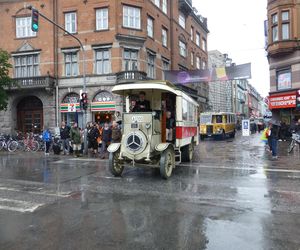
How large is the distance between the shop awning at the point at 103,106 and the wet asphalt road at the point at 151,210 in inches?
650

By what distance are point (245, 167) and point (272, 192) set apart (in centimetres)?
442

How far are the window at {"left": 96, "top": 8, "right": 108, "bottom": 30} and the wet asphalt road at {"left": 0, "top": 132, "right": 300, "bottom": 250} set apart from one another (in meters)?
19.7

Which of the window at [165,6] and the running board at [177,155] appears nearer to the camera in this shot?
the running board at [177,155]

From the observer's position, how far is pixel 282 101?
83.3 feet

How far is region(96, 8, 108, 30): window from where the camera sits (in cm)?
2792

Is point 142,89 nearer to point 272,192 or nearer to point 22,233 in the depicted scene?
point 272,192

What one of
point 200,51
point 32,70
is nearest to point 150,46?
point 32,70

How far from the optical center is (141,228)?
531cm

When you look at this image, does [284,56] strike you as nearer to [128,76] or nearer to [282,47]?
[282,47]

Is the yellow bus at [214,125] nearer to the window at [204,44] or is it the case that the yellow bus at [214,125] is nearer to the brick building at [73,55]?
the brick building at [73,55]

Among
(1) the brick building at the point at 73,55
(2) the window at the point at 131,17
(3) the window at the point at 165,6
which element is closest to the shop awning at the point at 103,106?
(1) the brick building at the point at 73,55

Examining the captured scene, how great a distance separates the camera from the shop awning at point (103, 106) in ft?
89.9

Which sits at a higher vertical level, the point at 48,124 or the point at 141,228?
the point at 48,124

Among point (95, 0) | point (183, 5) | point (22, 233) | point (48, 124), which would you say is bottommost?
point (22, 233)
